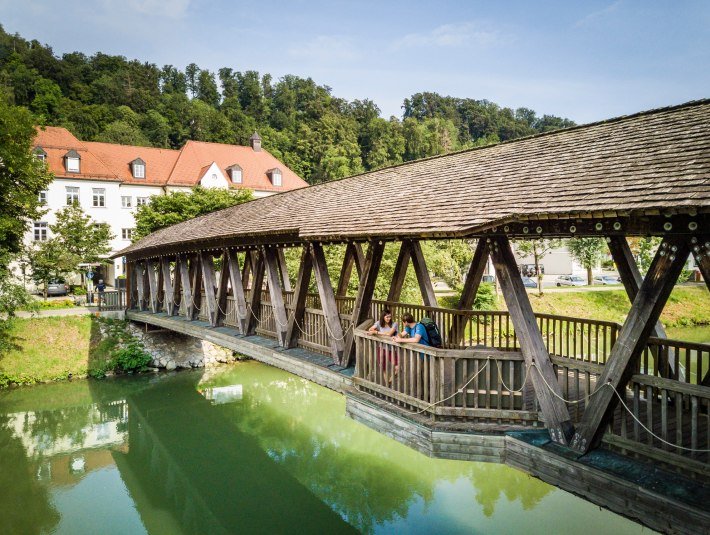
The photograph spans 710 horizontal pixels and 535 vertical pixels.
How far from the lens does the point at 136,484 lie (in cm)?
1130

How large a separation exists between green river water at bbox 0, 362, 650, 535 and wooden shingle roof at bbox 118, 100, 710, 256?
16.9ft

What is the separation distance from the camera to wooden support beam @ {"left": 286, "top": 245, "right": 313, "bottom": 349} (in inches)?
369

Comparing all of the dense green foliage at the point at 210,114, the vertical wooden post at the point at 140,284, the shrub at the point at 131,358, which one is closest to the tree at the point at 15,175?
the vertical wooden post at the point at 140,284

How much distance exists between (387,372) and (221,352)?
53.3 feet

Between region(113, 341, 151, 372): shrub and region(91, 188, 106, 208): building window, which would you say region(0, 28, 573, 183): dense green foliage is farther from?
region(113, 341, 151, 372): shrub

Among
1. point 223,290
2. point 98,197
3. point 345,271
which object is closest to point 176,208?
point 98,197

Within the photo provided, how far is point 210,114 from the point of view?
6078cm

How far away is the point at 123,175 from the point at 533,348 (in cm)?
3810

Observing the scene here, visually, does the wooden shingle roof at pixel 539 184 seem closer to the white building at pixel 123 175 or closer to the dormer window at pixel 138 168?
the white building at pixel 123 175

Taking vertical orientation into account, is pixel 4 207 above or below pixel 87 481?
above

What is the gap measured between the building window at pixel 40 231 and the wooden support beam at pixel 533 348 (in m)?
34.3

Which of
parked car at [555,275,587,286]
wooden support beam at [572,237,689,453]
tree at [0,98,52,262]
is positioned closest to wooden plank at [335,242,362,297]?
wooden support beam at [572,237,689,453]

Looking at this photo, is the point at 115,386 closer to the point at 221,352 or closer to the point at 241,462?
the point at 221,352

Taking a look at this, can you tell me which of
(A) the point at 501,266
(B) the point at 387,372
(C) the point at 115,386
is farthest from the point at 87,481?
(A) the point at 501,266
